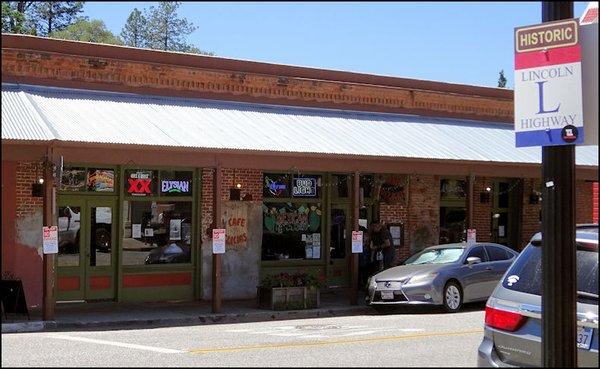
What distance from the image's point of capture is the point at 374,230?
21.1m

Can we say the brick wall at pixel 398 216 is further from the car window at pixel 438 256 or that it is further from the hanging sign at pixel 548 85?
the hanging sign at pixel 548 85

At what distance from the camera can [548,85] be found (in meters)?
6.57

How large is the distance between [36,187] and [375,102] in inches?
381

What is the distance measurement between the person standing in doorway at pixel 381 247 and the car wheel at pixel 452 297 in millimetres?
3839

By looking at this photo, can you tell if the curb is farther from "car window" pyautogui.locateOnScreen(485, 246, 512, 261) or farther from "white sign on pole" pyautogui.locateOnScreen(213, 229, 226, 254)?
"car window" pyautogui.locateOnScreen(485, 246, 512, 261)

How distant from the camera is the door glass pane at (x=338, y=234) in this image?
21438 millimetres

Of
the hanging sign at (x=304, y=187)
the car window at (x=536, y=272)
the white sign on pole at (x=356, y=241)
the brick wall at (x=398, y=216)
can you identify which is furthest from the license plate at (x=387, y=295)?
the car window at (x=536, y=272)

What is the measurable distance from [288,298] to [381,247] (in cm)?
453

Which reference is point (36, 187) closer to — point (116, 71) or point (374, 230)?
point (116, 71)

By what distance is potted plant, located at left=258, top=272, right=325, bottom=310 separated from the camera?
670 inches

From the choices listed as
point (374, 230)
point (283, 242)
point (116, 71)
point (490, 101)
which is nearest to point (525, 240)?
point (490, 101)

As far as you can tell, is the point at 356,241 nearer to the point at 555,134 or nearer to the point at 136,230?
the point at 136,230

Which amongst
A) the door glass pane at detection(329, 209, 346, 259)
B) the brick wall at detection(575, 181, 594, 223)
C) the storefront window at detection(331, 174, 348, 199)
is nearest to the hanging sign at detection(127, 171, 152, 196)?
the storefront window at detection(331, 174, 348, 199)

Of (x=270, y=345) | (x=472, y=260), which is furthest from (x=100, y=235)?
(x=472, y=260)
